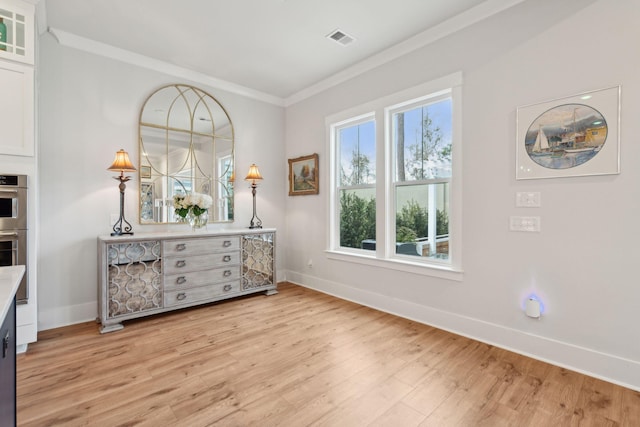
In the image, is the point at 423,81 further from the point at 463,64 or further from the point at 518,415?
the point at 518,415

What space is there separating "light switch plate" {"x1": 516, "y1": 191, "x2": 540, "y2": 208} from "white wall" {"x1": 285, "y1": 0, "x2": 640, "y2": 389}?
4 cm

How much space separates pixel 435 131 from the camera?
3.12 metres

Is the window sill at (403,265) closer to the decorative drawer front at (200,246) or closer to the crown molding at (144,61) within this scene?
the decorative drawer front at (200,246)

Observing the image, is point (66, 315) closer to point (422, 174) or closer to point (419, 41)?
point (422, 174)

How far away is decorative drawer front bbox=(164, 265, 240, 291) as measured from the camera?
3.29m

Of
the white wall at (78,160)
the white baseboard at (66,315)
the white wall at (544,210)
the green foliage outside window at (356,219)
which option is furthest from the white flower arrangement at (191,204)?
the white wall at (544,210)

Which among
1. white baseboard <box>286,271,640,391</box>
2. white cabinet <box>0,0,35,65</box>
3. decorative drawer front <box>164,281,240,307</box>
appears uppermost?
white cabinet <box>0,0,35,65</box>

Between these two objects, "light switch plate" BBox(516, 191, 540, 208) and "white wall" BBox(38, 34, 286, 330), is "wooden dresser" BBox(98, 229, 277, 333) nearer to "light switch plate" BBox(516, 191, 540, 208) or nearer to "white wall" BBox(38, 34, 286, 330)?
"white wall" BBox(38, 34, 286, 330)

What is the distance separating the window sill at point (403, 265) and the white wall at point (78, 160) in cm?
219

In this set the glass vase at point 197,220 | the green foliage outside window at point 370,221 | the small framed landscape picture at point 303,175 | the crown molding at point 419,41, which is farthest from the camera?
the small framed landscape picture at point 303,175

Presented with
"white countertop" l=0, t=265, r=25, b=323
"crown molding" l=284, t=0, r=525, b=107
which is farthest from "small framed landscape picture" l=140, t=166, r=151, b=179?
"crown molding" l=284, t=0, r=525, b=107

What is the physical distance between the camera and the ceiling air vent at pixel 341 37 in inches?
120

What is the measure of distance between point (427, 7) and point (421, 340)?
9.39 ft

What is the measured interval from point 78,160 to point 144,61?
4.31ft
